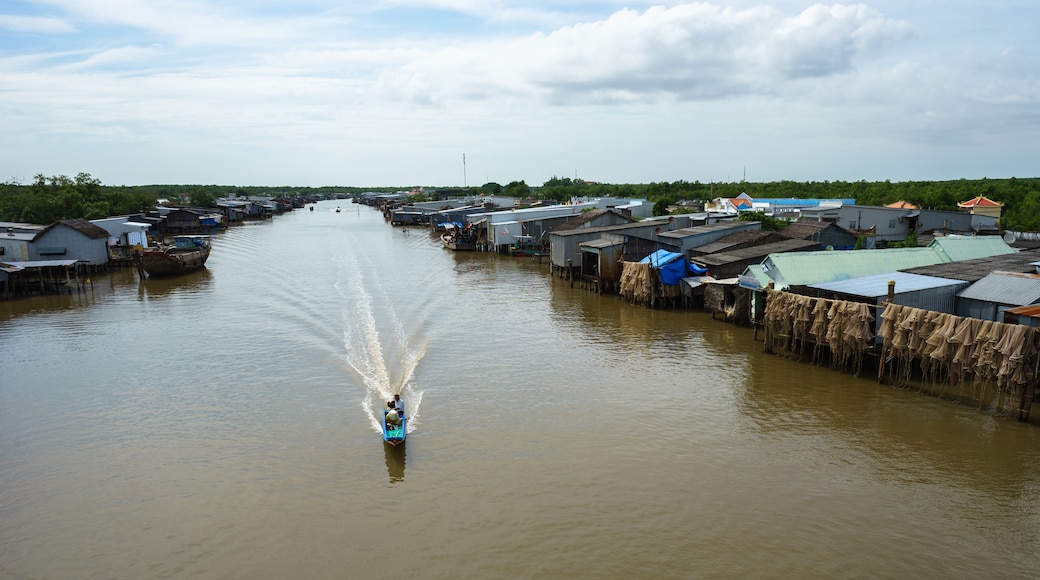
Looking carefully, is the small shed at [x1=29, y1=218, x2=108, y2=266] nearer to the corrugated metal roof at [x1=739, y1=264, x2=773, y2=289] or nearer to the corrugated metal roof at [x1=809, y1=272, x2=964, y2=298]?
the corrugated metal roof at [x1=739, y1=264, x2=773, y2=289]

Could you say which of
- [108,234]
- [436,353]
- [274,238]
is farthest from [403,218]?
[436,353]

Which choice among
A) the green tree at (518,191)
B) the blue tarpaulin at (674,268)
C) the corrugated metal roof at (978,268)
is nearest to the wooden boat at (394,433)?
the blue tarpaulin at (674,268)

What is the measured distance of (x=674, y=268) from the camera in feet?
95.2

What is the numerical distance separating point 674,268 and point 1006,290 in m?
13.2

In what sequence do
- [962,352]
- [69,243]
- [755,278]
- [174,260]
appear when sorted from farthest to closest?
1. [174,260]
2. [69,243]
3. [755,278]
4. [962,352]

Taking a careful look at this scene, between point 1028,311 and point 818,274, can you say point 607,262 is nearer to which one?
point 818,274

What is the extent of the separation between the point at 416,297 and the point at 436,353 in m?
10.6

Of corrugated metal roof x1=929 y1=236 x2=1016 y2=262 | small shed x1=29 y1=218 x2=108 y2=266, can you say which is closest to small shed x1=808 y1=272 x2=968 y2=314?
corrugated metal roof x1=929 y1=236 x2=1016 y2=262

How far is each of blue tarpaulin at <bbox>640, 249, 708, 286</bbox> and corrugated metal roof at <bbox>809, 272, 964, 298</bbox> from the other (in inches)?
329

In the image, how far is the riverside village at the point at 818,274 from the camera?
16.2m

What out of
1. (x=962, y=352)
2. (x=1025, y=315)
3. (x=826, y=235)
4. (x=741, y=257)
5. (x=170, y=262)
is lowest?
(x=962, y=352)

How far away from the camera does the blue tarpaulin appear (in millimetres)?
28969

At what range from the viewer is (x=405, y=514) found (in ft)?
38.9

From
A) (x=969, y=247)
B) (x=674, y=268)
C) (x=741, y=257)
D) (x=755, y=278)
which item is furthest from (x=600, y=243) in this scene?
(x=969, y=247)
